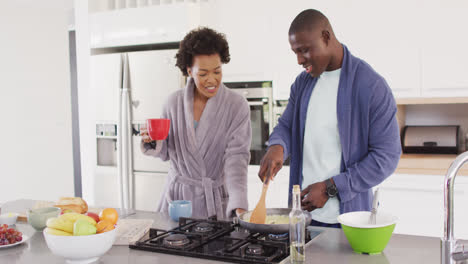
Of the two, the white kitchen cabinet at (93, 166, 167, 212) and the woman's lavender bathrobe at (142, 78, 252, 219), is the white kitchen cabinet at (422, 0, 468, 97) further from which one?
the white kitchen cabinet at (93, 166, 167, 212)

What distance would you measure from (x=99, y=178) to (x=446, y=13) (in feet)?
9.89

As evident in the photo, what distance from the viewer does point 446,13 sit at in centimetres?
311

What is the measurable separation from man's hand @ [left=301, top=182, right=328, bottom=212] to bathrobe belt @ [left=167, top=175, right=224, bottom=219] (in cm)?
60

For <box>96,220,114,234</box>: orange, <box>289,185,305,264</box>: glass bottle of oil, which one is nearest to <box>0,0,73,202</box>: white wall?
<box>96,220,114,234</box>: orange

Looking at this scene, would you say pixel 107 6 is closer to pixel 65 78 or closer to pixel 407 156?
pixel 65 78

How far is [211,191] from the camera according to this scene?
2172 millimetres

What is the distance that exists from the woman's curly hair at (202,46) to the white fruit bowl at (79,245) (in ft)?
3.85

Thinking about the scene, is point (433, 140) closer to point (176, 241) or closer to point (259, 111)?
point (259, 111)

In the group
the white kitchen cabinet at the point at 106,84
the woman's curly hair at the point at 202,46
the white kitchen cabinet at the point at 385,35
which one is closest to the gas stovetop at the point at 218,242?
the woman's curly hair at the point at 202,46

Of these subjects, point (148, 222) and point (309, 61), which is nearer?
point (148, 222)

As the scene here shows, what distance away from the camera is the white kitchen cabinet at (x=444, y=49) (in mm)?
3078

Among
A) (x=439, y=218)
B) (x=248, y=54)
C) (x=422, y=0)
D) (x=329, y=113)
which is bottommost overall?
(x=439, y=218)

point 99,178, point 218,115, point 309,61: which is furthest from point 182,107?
point 99,178

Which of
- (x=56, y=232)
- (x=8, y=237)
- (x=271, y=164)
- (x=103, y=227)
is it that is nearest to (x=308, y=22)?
(x=271, y=164)
